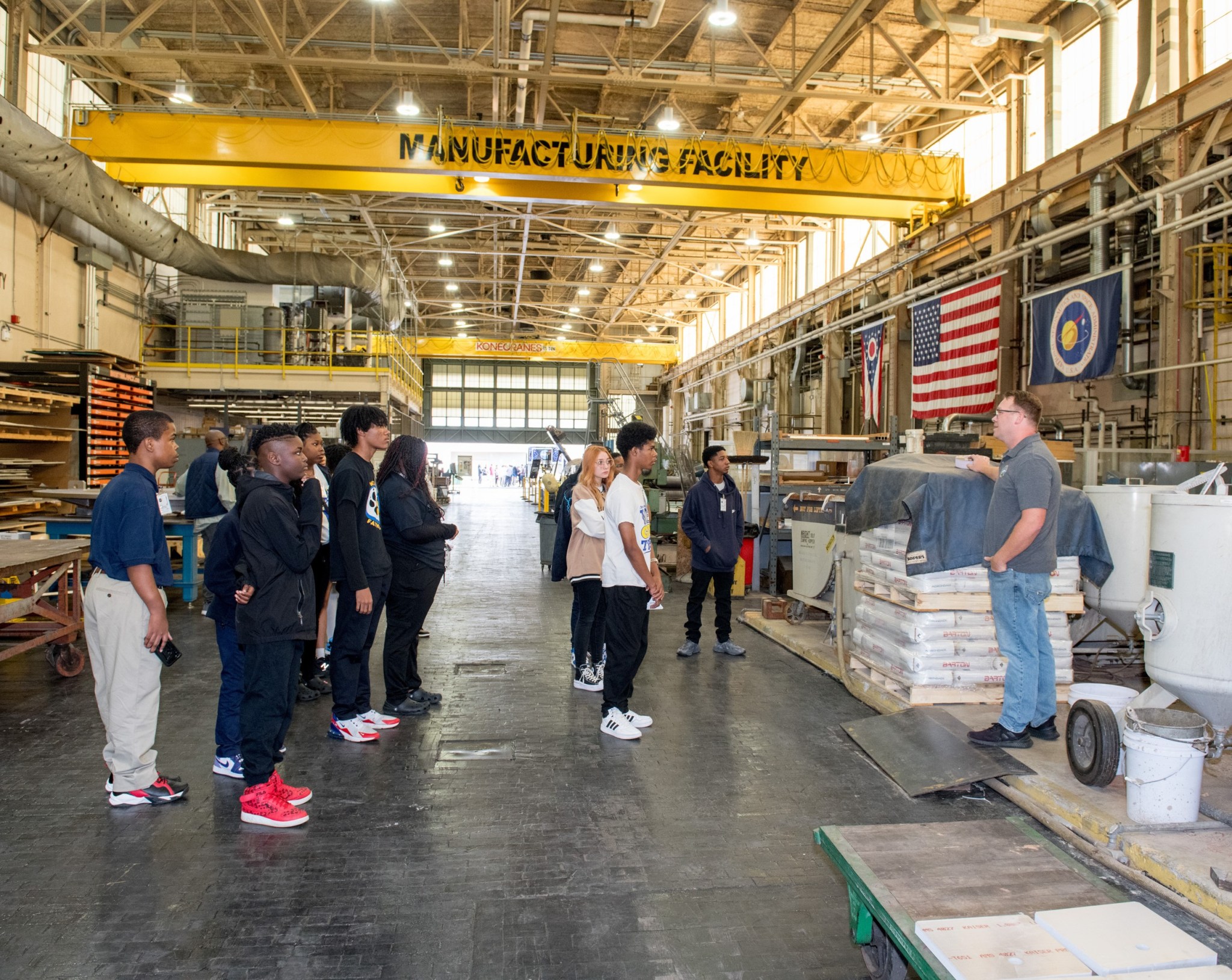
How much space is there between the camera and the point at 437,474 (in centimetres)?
2850

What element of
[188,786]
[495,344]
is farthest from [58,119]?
[495,344]

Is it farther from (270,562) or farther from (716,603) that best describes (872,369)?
(270,562)

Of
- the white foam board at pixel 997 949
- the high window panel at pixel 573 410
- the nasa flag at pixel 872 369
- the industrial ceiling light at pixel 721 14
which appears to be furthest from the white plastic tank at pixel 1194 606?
the high window panel at pixel 573 410

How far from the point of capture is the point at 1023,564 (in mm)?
4301

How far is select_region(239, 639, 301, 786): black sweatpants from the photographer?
3732 millimetres

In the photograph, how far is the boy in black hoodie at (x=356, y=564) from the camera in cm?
462

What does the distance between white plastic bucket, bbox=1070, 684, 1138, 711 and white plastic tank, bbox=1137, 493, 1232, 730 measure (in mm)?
784

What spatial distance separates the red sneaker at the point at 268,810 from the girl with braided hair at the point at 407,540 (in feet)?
4.95

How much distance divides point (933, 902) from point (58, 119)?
672 inches

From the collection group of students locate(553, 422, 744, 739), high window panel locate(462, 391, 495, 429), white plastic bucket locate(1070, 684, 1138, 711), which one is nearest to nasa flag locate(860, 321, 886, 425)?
group of students locate(553, 422, 744, 739)

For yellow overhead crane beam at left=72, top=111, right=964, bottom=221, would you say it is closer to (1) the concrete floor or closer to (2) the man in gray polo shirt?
(1) the concrete floor

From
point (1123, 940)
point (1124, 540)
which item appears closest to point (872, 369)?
point (1124, 540)

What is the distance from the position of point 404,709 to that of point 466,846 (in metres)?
2.00

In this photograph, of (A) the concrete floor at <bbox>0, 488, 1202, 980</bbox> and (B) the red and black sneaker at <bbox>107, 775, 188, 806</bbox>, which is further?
(B) the red and black sneaker at <bbox>107, 775, 188, 806</bbox>
